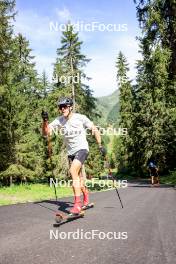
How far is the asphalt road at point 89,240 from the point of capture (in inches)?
182

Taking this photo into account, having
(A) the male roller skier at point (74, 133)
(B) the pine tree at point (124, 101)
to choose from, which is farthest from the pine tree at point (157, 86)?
(A) the male roller skier at point (74, 133)

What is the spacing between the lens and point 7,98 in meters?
30.5

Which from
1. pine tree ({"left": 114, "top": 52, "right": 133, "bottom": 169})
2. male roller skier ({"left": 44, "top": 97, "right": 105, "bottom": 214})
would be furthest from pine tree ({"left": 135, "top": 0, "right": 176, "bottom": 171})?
male roller skier ({"left": 44, "top": 97, "right": 105, "bottom": 214})

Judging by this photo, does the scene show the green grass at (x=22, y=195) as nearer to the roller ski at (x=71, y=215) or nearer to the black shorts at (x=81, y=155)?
the black shorts at (x=81, y=155)

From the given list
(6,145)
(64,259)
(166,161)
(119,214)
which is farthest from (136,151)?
(64,259)

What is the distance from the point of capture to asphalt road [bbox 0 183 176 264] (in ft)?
15.2

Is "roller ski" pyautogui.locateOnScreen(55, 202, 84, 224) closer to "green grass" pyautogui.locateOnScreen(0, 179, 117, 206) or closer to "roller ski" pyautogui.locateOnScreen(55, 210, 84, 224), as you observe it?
"roller ski" pyautogui.locateOnScreen(55, 210, 84, 224)

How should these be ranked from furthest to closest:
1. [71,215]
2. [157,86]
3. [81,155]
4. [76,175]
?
1. [157,86]
2. [81,155]
3. [76,175]
4. [71,215]

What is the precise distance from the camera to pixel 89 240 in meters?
5.68

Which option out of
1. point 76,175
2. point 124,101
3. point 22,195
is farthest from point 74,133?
point 124,101

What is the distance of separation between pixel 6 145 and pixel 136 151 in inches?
1326

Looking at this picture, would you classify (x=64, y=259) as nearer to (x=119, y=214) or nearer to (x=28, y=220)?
(x=28, y=220)

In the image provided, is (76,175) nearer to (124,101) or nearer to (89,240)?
(89,240)

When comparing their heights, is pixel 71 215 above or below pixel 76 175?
below
